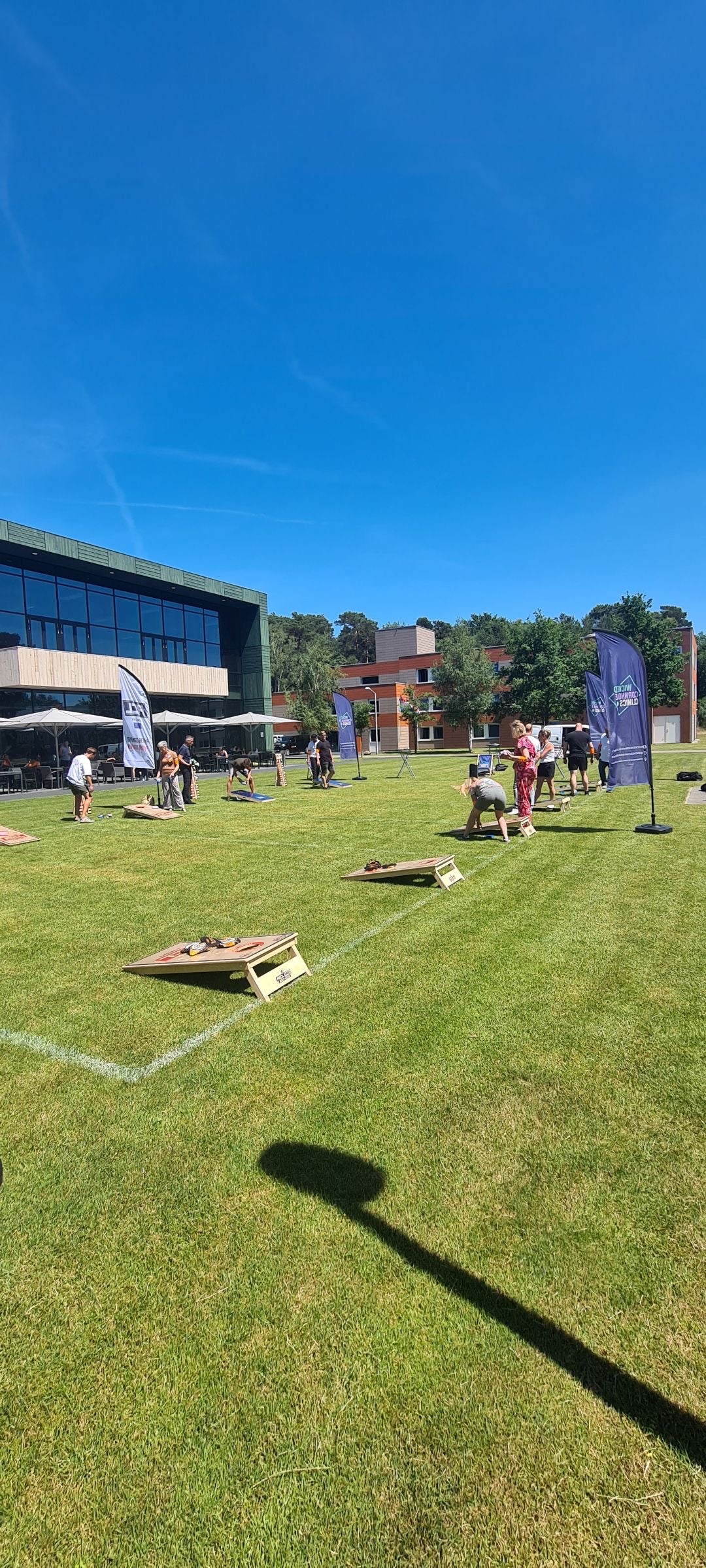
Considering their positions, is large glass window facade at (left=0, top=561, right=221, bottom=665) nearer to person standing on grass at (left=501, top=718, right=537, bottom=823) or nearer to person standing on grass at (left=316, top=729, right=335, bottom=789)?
person standing on grass at (left=316, top=729, right=335, bottom=789)

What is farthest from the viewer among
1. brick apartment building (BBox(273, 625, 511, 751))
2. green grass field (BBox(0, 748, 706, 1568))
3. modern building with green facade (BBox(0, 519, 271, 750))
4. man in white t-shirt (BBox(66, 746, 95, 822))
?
brick apartment building (BBox(273, 625, 511, 751))

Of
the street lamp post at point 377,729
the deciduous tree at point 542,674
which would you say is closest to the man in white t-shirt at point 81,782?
the deciduous tree at point 542,674

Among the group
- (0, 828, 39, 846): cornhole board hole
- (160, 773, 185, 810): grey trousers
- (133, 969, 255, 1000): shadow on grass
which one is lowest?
(133, 969, 255, 1000): shadow on grass

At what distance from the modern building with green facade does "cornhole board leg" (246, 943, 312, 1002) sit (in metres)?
23.9

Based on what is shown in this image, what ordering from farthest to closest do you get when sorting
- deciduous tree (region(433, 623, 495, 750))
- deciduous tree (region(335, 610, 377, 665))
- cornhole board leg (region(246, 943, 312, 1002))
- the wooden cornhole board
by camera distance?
1. deciduous tree (region(335, 610, 377, 665))
2. deciduous tree (region(433, 623, 495, 750))
3. the wooden cornhole board
4. cornhole board leg (region(246, 943, 312, 1002))

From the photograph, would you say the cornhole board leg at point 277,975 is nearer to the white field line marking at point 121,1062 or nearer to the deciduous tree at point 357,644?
the white field line marking at point 121,1062

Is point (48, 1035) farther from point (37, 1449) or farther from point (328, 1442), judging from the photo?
Result: point (328, 1442)

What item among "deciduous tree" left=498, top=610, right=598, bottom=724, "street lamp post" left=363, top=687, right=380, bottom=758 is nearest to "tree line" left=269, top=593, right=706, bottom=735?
"deciduous tree" left=498, top=610, right=598, bottom=724

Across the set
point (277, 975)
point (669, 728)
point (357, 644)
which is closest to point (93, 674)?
point (277, 975)

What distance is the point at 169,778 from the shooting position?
17.5 m

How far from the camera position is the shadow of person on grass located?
2.14 m

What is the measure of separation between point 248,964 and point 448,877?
4.04 m

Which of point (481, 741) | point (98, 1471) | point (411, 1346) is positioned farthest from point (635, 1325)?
point (481, 741)

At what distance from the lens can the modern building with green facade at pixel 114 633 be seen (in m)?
32.3
